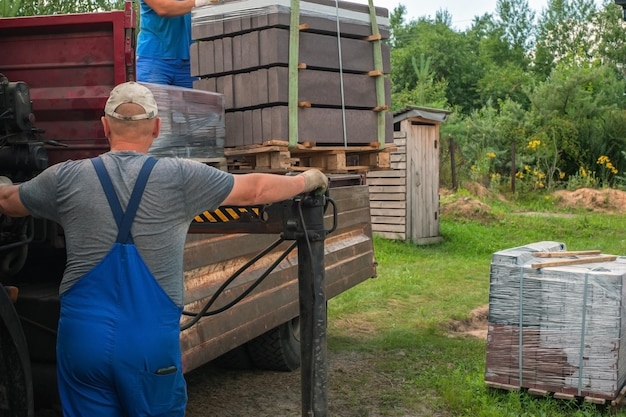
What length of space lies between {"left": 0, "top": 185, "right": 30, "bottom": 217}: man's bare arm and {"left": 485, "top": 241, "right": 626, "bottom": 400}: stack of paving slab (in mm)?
3734

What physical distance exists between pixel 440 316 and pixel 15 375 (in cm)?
623

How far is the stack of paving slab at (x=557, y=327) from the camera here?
17.9 feet

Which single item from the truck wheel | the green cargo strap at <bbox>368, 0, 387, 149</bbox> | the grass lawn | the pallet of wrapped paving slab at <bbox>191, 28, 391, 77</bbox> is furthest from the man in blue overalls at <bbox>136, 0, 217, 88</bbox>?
the grass lawn

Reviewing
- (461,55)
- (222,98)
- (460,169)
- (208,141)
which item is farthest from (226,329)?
(461,55)

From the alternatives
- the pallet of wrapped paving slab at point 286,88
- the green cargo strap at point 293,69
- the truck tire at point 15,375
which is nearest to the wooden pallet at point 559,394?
the pallet of wrapped paving slab at point 286,88

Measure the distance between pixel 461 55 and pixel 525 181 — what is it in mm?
31793

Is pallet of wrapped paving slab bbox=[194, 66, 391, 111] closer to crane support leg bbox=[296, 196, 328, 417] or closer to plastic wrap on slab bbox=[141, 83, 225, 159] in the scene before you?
plastic wrap on slab bbox=[141, 83, 225, 159]

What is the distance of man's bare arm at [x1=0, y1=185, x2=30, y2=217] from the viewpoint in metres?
3.03

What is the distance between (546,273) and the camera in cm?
563

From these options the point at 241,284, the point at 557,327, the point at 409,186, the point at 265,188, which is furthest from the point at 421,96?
the point at 265,188

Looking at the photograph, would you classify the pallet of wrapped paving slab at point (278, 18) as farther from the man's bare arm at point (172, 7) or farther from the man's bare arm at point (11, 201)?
the man's bare arm at point (11, 201)

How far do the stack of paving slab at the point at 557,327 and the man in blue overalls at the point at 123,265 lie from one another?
11.2 feet

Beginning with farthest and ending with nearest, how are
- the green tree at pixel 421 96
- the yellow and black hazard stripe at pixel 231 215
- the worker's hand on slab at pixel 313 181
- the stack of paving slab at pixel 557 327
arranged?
the green tree at pixel 421 96 → the stack of paving slab at pixel 557 327 → the yellow and black hazard stripe at pixel 231 215 → the worker's hand on slab at pixel 313 181

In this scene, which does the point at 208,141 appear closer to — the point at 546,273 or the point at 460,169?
the point at 546,273
